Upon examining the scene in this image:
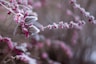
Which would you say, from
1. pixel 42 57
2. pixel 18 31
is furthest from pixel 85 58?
pixel 18 31

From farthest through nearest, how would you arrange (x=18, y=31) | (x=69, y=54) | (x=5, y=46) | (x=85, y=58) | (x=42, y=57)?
(x=85, y=58)
(x=69, y=54)
(x=42, y=57)
(x=5, y=46)
(x=18, y=31)

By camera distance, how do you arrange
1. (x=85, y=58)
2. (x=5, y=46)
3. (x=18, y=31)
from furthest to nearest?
(x=85, y=58)
(x=5, y=46)
(x=18, y=31)

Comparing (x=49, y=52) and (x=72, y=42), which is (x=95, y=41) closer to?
(x=72, y=42)

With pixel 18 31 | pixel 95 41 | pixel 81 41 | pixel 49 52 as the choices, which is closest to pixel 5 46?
pixel 18 31

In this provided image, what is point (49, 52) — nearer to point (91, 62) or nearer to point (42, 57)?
point (42, 57)

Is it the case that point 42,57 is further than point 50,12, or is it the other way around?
point 50,12

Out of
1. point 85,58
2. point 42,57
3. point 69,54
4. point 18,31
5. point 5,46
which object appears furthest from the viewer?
point 85,58

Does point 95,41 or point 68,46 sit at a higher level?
point 95,41

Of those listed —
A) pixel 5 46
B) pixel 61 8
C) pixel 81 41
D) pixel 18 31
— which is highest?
pixel 61 8

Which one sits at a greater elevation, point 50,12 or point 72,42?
point 50,12

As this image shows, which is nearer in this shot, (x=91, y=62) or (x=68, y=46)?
(x=68, y=46)
